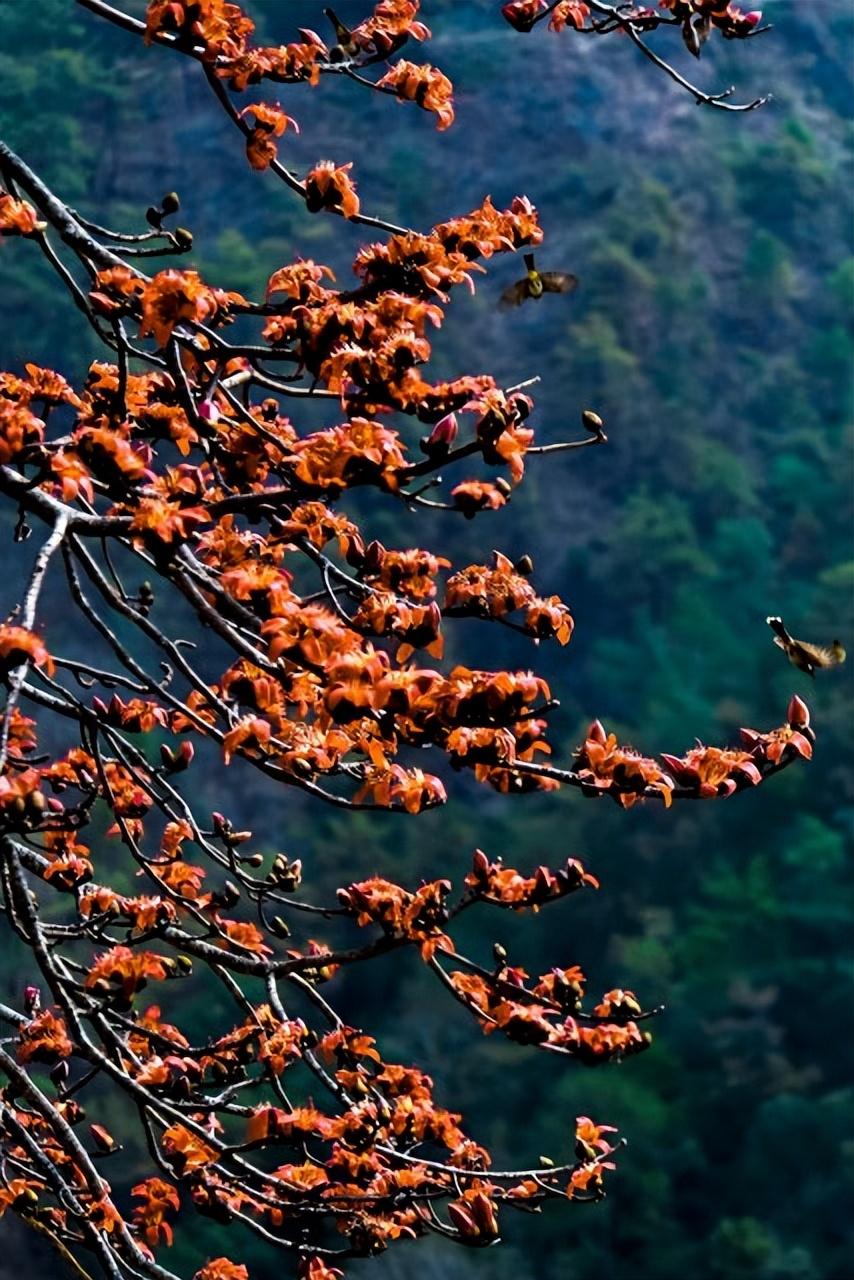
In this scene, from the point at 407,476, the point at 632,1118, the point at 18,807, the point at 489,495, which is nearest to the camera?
the point at 18,807

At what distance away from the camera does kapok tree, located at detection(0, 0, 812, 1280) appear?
1.66 m

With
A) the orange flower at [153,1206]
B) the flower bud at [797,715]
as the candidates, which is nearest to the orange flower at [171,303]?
the flower bud at [797,715]

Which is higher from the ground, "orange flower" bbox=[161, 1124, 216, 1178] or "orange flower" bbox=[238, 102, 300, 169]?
"orange flower" bbox=[238, 102, 300, 169]

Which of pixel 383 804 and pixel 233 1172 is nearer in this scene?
pixel 383 804

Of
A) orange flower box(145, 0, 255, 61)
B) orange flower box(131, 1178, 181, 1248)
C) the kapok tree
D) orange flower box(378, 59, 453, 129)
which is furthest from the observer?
orange flower box(131, 1178, 181, 1248)

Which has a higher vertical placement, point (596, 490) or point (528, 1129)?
point (596, 490)

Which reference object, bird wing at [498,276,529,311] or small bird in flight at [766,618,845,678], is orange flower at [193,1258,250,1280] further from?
bird wing at [498,276,529,311]

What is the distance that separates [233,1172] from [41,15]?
47.4ft

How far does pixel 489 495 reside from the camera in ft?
5.87

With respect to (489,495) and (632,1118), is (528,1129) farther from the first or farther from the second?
(489,495)

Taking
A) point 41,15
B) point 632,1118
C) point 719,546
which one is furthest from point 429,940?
point 41,15

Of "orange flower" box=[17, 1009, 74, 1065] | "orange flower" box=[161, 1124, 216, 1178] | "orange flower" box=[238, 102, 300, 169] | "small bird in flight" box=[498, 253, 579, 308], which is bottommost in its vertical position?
"orange flower" box=[17, 1009, 74, 1065]

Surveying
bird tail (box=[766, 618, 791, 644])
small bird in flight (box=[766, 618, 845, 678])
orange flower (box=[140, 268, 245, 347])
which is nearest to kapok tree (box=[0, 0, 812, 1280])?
orange flower (box=[140, 268, 245, 347])

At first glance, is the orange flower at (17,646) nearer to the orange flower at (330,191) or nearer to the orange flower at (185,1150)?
the orange flower at (330,191)
